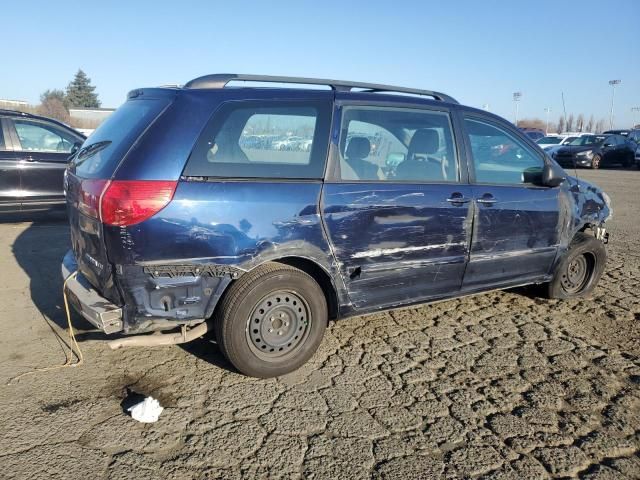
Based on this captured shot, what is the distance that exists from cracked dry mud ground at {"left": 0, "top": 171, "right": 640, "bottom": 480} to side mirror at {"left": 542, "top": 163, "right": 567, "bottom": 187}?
1.20 meters

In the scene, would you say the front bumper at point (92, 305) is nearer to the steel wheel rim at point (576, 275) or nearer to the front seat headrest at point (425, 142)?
the front seat headrest at point (425, 142)

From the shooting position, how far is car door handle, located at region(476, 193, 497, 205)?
12.7ft

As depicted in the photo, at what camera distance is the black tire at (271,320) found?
119 inches

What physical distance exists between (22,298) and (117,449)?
2630 mm

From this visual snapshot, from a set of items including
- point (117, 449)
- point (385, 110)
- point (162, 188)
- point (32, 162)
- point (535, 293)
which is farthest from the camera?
point (32, 162)

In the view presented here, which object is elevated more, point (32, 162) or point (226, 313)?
point (32, 162)

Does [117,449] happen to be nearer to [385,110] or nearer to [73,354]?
[73,354]

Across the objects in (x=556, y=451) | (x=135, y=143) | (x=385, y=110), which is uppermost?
(x=385, y=110)

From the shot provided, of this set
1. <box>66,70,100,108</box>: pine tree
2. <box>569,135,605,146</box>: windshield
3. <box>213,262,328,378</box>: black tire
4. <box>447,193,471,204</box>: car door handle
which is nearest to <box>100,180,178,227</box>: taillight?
<box>213,262,328,378</box>: black tire

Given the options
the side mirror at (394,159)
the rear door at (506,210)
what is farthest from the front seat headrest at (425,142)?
the rear door at (506,210)

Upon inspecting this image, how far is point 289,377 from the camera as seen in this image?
3.29 meters

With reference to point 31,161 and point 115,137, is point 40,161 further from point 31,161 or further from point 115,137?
point 115,137

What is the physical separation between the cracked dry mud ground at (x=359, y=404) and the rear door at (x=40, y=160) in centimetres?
327

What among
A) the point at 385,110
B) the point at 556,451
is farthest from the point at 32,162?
the point at 556,451
